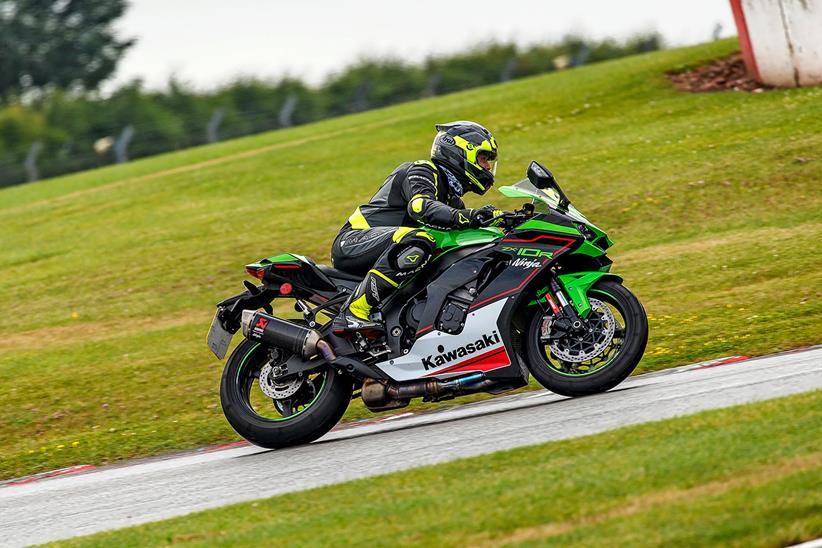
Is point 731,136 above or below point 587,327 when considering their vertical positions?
below

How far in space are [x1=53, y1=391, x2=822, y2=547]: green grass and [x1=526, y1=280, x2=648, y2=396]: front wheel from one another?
49.7 inches

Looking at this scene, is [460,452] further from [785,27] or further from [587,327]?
[785,27]

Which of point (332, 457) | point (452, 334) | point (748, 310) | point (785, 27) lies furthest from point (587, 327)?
point (785, 27)

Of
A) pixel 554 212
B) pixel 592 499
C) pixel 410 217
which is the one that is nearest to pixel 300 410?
pixel 410 217

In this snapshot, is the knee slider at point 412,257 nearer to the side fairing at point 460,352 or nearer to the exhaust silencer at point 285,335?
the side fairing at point 460,352

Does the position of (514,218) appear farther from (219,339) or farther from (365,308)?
(219,339)

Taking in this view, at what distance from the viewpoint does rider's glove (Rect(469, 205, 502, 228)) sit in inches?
360

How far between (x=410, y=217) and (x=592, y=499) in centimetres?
379

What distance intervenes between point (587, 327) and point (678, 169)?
42.1 ft

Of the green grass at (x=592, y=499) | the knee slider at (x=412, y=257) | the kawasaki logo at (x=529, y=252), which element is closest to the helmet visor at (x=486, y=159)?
the kawasaki logo at (x=529, y=252)

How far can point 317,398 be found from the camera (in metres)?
9.42

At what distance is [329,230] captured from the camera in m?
21.8

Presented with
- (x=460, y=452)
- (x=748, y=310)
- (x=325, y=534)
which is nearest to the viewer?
(x=325, y=534)

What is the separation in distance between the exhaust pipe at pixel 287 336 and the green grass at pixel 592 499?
1.76 metres
